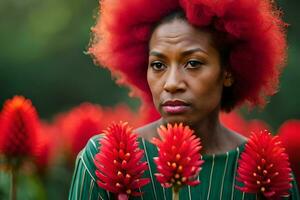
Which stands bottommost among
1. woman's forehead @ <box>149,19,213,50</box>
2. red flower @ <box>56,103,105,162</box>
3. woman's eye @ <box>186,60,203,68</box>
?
woman's eye @ <box>186,60,203,68</box>

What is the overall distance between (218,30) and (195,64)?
22 centimetres

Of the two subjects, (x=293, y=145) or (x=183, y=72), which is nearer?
(x=183, y=72)

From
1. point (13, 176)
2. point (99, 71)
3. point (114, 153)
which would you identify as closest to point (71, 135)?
point (13, 176)

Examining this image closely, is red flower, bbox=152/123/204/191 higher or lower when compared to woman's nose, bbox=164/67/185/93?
lower

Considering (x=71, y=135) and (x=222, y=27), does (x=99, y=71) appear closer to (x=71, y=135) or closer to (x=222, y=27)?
(x=71, y=135)

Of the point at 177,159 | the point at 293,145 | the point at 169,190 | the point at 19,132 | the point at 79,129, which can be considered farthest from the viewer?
the point at 79,129

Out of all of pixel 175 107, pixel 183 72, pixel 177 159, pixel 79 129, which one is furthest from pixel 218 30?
pixel 79 129

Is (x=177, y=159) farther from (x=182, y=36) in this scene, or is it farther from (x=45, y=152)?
(x=45, y=152)

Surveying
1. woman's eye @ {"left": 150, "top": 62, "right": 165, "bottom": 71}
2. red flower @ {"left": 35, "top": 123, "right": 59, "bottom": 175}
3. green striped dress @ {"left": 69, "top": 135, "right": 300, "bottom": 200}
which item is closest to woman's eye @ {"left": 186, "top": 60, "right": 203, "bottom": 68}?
woman's eye @ {"left": 150, "top": 62, "right": 165, "bottom": 71}

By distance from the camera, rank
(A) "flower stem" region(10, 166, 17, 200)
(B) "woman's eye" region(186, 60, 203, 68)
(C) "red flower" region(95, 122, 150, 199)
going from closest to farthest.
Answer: (C) "red flower" region(95, 122, 150, 199), (B) "woman's eye" region(186, 60, 203, 68), (A) "flower stem" region(10, 166, 17, 200)

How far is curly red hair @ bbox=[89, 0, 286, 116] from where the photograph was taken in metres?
5.46

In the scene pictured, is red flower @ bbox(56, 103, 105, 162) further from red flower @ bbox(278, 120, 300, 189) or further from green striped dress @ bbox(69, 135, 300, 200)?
green striped dress @ bbox(69, 135, 300, 200)

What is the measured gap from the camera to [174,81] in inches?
207

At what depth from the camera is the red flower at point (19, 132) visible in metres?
6.55
